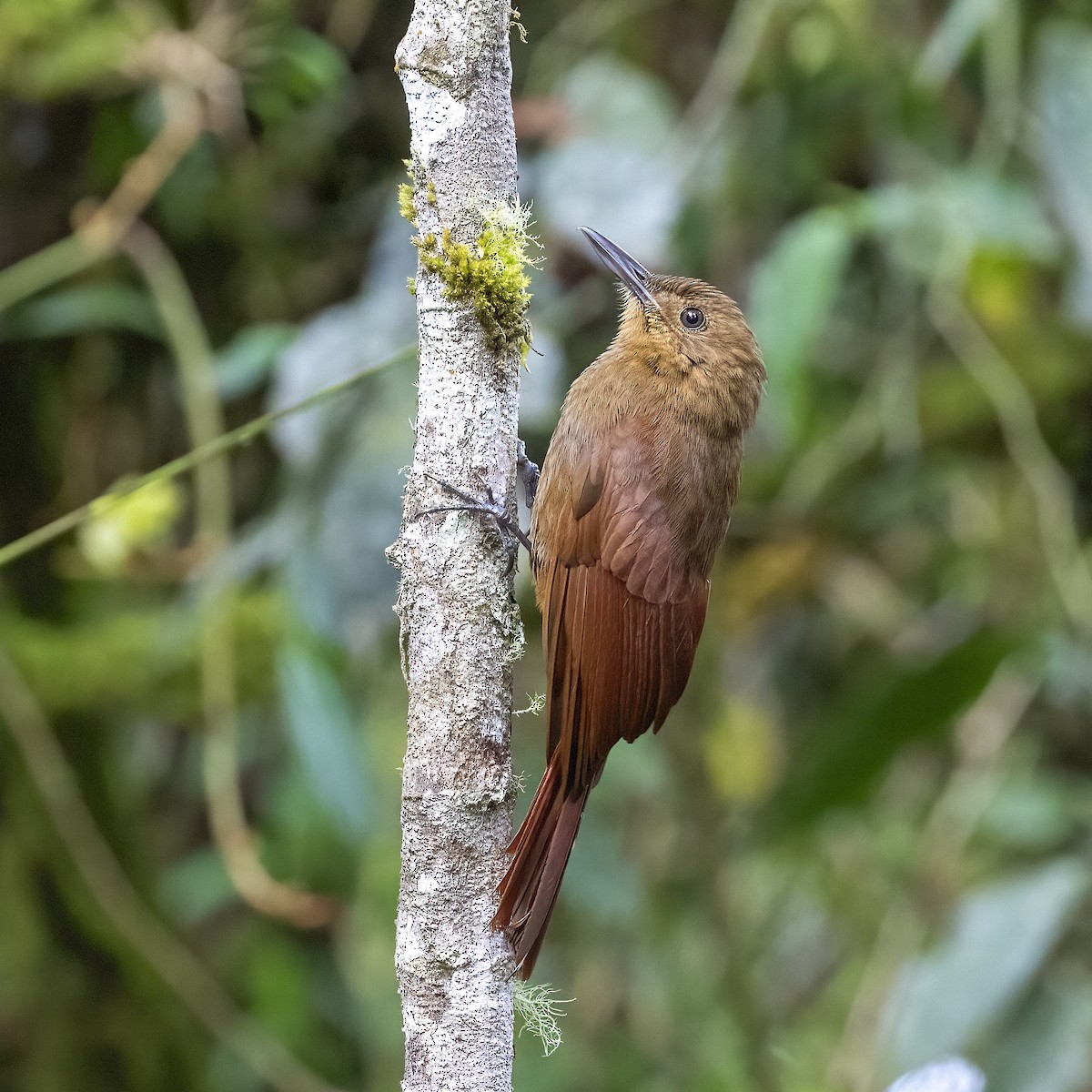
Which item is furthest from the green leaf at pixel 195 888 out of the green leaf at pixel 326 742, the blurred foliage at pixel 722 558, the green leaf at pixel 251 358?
the green leaf at pixel 251 358

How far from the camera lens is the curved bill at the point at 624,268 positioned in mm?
2342

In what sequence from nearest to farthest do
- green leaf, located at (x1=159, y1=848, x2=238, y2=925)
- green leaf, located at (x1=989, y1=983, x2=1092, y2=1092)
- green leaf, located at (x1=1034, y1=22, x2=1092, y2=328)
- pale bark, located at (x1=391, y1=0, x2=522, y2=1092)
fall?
pale bark, located at (x1=391, y1=0, x2=522, y2=1092) → green leaf, located at (x1=989, y1=983, x2=1092, y2=1092) → green leaf, located at (x1=1034, y1=22, x2=1092, y2=328) → green leaf, located at (x1=159, y1=848, x2=238, y2=925)

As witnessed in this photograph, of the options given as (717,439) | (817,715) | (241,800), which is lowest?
(241,800)

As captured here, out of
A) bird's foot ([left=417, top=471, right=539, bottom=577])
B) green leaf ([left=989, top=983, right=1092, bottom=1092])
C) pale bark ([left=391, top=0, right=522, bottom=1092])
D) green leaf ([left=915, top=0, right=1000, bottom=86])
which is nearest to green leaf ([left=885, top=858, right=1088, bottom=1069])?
Answer: green leaf ([left=989, top=983, right=1092, bottom=1092])

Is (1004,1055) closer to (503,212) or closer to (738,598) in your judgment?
(738,598)

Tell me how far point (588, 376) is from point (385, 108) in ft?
3.96

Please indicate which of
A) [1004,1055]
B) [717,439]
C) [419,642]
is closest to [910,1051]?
[1004,1055]

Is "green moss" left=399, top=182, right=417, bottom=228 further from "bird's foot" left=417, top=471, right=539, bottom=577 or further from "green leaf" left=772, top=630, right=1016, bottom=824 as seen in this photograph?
"green leaf" left=772, top=630, right=1016, bottom=824

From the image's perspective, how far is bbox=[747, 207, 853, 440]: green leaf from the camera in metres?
2.46

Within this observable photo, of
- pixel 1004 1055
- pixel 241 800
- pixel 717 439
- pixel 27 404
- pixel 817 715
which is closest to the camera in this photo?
pixel 717 439

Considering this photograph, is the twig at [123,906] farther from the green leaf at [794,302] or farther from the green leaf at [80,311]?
the green leaf at [794,302]

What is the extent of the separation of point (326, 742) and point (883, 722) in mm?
1029

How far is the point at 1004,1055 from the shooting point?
8.87 feet

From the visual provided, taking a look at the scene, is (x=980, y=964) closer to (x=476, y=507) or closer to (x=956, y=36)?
(x=476, y=507)
